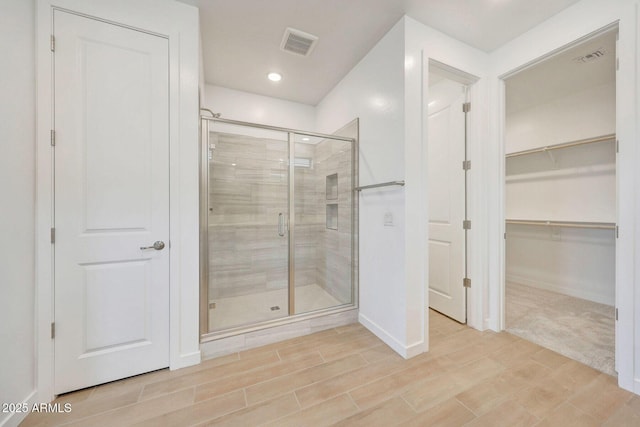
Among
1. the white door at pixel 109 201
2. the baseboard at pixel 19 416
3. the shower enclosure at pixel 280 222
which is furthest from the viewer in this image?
the shower enclosure at pixel 280 222

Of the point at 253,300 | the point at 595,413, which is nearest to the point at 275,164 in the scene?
the point at 253,300

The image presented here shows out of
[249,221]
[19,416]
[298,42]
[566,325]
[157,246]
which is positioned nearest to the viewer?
[19,416]

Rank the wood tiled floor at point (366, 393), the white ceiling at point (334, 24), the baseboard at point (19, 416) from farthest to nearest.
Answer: the white ceiling at point (334, 24)
the wood tiled floor at point (366, 393)
the baseboard at point (19, 416)

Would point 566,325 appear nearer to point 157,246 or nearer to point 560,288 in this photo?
point 560,288

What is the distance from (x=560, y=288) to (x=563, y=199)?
121cm

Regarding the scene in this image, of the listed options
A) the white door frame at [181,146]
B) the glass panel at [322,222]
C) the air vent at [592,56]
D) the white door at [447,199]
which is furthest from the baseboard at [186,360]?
the air vent at [592,56]

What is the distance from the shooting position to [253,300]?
2.77 metres

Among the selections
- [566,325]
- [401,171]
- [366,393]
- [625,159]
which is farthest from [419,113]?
[566,325]

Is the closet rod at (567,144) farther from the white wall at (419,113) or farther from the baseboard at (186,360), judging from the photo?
the baseboard at (186,360)

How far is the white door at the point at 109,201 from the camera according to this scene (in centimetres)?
149

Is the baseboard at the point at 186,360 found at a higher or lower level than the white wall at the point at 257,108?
lower

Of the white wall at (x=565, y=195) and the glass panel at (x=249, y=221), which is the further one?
the white wall at (x=565, y=195)

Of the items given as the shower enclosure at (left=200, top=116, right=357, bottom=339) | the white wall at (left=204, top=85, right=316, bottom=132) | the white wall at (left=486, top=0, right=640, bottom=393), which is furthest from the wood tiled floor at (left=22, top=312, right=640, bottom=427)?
the white wall at (left=204, top=85, right=316, bottom=132)

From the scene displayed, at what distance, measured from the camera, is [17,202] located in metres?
1.31
